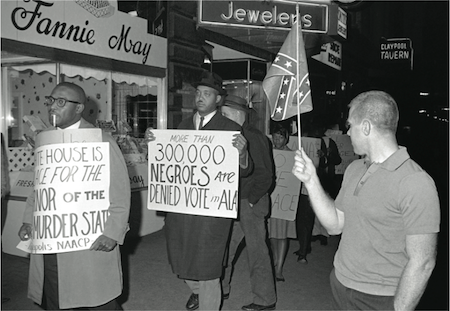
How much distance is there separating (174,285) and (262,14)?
427 cm

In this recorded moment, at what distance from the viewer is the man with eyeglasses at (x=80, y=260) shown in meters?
2.92

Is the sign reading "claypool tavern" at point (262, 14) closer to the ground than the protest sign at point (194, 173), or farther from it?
farther from it

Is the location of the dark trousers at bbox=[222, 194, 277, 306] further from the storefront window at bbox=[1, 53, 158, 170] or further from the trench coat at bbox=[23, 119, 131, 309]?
the storefront window at bbox=[1, 53, 158, 170]

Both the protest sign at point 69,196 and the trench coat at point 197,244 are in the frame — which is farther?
the trench coat at point 197,244

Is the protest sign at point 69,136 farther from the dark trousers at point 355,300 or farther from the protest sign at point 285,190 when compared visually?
the protest sign at point 285,190

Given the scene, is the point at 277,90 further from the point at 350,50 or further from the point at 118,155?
the point at 350,50

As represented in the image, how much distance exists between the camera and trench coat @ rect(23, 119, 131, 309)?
2920 millimetres

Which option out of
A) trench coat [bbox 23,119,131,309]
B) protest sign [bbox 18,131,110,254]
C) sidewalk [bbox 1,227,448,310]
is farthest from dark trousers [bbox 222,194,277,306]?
protest sign [bbox 18,131,110,254]

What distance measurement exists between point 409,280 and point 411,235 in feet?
0.66

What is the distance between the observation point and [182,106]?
8398 millimetres

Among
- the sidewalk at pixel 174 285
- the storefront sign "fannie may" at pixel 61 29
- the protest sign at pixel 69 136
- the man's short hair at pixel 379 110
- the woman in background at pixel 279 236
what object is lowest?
the sidewalk at pixel 174 285

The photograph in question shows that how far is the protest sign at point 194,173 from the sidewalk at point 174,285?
147 centimetres

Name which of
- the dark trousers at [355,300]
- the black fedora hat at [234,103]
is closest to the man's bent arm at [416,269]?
the dark trousers at [355,300]

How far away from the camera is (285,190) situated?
5879mm
